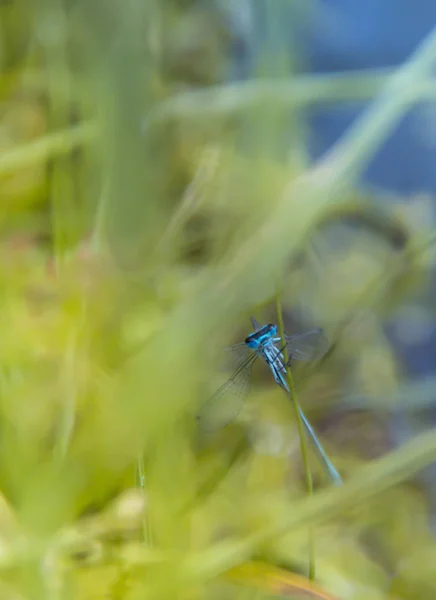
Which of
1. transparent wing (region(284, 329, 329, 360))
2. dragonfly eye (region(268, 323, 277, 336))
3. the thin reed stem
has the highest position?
dragonfly eye (region(268, 323, 277, 336))

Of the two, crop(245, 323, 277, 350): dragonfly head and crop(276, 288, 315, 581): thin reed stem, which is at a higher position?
crop(245, 323, 277, 350): dragonfly head

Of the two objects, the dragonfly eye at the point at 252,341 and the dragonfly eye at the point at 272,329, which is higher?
the dragonfly eye at the point at 272,329

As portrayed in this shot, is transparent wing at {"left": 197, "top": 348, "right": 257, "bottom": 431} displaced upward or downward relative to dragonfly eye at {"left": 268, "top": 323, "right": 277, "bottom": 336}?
downward

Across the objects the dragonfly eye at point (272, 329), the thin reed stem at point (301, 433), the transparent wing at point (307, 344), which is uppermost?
the dragonfly eye at point (272, 329)
